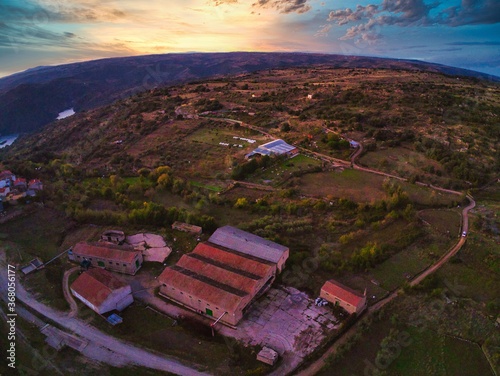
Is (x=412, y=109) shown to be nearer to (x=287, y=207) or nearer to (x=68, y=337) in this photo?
(x=287, y=207)

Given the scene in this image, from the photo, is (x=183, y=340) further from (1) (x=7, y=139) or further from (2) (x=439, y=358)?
(1) (x=7, y=139)

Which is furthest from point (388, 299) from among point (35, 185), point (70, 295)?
point (35, 185)

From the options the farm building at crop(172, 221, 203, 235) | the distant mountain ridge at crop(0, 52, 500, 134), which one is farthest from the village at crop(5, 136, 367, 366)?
the distant mountain ridge at crop(0, 52, 500, 134)

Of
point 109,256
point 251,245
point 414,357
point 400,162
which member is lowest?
point 414,357

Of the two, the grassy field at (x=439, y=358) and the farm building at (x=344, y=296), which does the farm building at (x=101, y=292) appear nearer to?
the farm building at (x=344, y=296)

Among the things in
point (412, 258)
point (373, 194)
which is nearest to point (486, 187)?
point (373, 194)

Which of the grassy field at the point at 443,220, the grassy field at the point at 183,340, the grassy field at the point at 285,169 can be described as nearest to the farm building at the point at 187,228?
the grassy field at the point at 183,340
